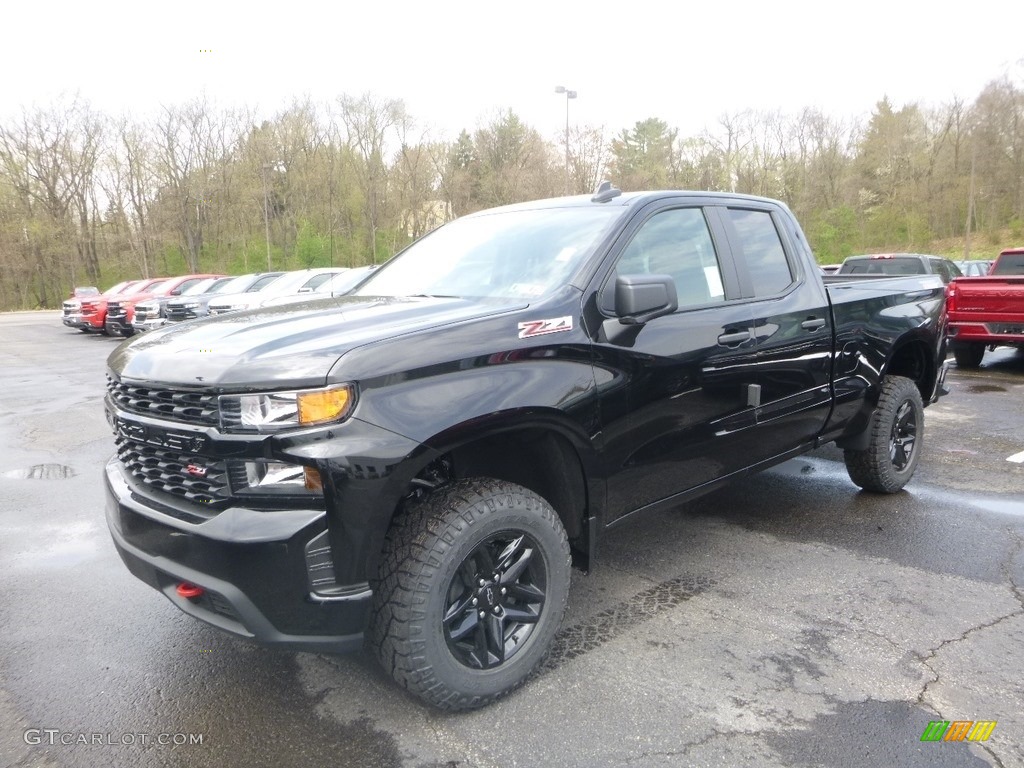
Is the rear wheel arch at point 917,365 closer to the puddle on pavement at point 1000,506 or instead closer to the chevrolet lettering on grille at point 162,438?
the puddle on pavement at point 1000,506

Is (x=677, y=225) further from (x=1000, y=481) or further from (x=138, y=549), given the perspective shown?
(x=1000, y=481)

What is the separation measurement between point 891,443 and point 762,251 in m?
1.83

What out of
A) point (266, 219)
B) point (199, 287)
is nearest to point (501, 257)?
point (199, 287)

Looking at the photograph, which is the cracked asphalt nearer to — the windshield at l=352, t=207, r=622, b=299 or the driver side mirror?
the driver side mirror

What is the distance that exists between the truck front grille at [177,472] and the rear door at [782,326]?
2610 mm

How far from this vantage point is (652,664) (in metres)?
2.95

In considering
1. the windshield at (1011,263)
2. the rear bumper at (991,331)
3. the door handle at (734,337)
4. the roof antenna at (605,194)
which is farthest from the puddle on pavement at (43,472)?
the windshield at (1011,263)

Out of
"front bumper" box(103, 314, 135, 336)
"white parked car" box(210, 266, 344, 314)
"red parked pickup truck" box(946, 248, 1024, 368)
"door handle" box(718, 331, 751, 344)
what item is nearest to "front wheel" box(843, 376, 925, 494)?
"door handle" box(718, 331, 751, 344)

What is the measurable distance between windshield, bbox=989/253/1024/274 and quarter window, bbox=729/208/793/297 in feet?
32.5

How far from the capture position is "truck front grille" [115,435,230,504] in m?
2.32

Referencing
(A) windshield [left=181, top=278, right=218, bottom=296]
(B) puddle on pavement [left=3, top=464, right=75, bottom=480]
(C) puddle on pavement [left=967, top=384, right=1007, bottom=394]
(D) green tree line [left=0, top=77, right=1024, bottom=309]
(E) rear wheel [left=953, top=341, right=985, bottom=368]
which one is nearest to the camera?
(B) puddle on pavement [left=3, top=464, right=75, bottom=480]

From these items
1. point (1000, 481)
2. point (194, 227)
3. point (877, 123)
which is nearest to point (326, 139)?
point (194, 227)

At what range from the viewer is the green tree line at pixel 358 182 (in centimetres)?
4644

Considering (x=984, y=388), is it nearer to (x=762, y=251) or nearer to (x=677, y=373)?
(x=762, y=251)
